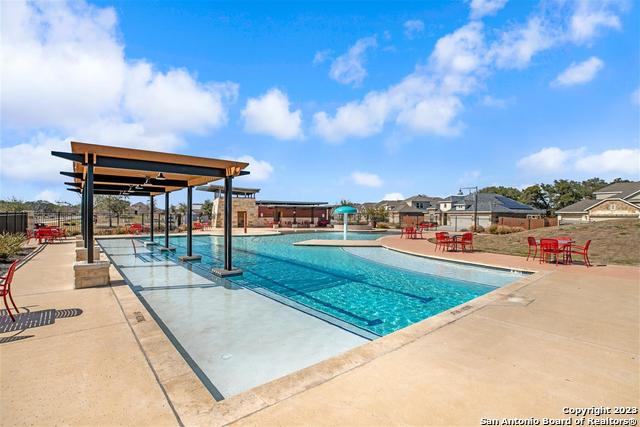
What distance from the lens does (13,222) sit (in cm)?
1534

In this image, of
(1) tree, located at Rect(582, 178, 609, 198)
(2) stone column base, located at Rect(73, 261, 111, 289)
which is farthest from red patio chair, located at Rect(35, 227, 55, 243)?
(1) tree, located at Rect(582, 178, 609, 198)

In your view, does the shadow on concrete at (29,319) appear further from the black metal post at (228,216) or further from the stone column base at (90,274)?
the black metal post at (228,216)

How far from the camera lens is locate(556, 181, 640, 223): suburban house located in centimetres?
3547

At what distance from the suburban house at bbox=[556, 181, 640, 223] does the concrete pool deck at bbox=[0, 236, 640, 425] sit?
1551 inches

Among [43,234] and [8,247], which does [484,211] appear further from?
[8,247]

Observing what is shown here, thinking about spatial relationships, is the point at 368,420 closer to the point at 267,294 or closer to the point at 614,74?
the point at 267,294

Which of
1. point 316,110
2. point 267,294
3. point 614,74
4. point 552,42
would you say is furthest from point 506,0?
point 267,294

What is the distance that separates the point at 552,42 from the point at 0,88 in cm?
1816

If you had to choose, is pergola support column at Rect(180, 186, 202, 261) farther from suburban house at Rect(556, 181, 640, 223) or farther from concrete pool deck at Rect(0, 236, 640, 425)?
suburban house at Rect(556, 181, 640, 223)

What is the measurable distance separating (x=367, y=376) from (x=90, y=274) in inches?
256

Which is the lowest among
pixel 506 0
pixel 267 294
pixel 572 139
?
pixel 267 294

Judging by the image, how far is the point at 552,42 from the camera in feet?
37.3

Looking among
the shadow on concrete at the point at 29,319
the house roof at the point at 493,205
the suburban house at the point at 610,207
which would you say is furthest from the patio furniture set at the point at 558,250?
the suburban house at the point at 610,207

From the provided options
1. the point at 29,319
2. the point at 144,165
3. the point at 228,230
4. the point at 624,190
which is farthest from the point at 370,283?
the point at 624,190
